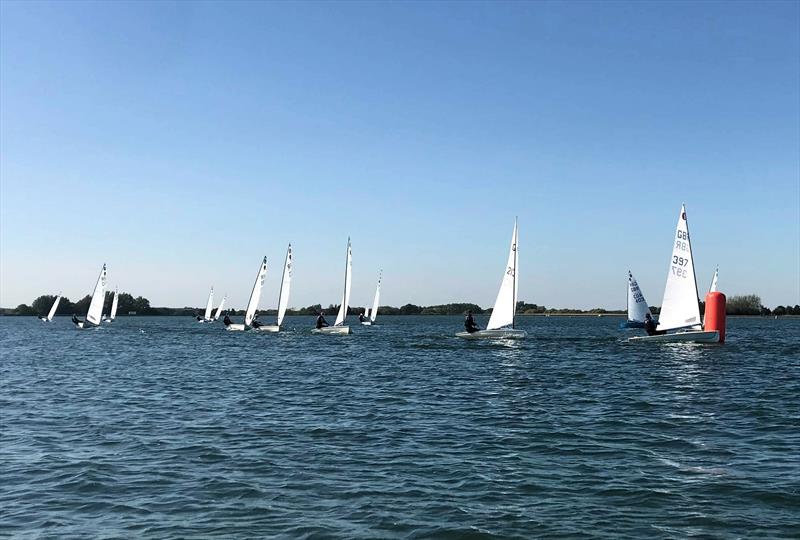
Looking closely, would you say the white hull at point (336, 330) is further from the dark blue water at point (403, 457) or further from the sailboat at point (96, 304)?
the dark blue water at point (403, 457)

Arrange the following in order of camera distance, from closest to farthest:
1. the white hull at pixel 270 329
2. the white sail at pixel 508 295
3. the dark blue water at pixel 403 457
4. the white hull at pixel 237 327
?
the dark blue water at pixel 403 457 < the white sail at pixel 508 295 < the white hull at pixel 270 329 < the white hull at pixel 237 327

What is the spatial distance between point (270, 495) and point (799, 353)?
45.3 meters

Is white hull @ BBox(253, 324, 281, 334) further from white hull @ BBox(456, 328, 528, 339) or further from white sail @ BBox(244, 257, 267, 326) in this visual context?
white hull @ BBox(456, 328, 528, 339)

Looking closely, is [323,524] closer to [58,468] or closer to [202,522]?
[202,522]

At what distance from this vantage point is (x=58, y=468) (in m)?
13.7

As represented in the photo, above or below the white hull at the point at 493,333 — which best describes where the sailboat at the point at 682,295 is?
above

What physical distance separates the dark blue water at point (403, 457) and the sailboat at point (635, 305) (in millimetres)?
46415

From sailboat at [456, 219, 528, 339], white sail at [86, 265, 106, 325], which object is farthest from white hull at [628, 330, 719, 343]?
white sail at [86, 265, 106, 325]

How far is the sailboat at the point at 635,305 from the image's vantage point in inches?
2982

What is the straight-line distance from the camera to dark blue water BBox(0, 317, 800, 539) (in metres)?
10.4

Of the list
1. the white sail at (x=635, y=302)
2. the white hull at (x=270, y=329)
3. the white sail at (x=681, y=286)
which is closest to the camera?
the white sail at (x=681, y=286)

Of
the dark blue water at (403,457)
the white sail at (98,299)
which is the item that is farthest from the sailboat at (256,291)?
the dark blue water at (403,457)

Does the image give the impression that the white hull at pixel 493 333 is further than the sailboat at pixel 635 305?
No

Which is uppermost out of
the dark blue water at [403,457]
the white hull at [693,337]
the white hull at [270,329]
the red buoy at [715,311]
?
the red buoy at [715,311]
